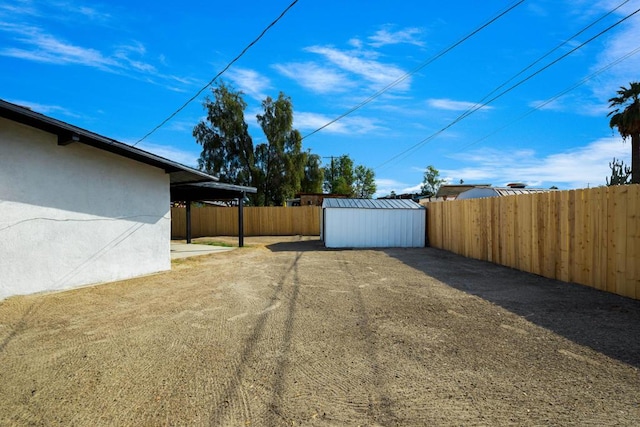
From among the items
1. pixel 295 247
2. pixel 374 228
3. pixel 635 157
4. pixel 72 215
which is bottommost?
pixel 295 247

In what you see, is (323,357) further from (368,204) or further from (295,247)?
(368,204)

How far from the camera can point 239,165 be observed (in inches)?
1148

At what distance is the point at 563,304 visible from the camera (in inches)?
203

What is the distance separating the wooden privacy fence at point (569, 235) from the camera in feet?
17.8

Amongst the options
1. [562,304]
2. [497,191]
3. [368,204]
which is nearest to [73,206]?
[562,304]

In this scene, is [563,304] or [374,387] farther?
[563,304]

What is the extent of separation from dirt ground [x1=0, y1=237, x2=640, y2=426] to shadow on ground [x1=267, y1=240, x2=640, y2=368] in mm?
34

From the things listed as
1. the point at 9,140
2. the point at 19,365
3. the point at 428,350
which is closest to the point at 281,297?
the point at 428,350

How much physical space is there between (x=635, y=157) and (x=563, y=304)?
20312 millimetres

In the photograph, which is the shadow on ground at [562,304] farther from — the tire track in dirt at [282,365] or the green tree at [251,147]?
the green tree at [251,147]

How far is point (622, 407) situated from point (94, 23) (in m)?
10.5

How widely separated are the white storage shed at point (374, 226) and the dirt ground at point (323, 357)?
8.12m

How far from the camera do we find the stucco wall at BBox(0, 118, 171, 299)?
595 centimetres

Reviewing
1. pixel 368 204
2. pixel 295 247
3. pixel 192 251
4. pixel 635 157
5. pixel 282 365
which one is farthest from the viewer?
pixel 635 157
